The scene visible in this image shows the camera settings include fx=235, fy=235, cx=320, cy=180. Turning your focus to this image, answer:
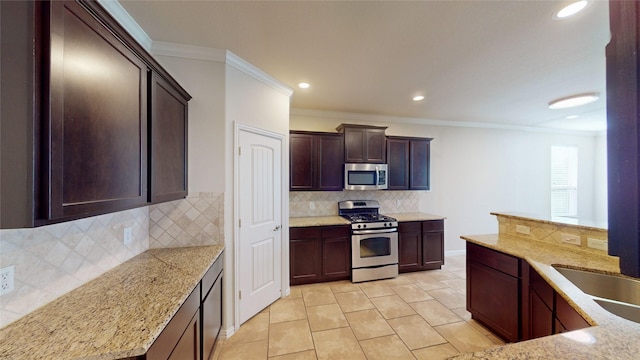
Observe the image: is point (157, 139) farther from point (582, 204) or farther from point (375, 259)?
point (582, 204)

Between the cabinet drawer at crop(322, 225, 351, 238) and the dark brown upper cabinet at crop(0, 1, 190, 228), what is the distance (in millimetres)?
2322

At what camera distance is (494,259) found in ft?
7.34

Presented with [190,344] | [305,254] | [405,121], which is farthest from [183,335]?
[405,121]

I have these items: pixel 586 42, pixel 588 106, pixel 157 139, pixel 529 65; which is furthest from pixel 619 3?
pixel 588 106

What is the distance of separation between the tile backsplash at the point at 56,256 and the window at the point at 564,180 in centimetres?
770

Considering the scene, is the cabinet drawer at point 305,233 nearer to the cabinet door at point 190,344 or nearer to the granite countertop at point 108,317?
the granite countertop at point 108,317

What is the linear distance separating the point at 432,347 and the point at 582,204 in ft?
20.8

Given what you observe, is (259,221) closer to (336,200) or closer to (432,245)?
(336,200)

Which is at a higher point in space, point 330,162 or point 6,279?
point 330,162

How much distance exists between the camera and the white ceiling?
169 cm

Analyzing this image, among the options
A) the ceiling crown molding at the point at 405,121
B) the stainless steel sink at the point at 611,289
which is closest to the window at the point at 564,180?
the ceiling crown molding at the point at 405,121

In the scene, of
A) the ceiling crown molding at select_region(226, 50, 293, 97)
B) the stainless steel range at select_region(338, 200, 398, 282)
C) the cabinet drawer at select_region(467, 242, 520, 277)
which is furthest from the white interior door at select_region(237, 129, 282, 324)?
the cabinet drawer at select_region(467, 242, 520, 277)

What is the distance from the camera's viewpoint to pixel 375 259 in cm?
355

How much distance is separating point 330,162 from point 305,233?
3.92ft
